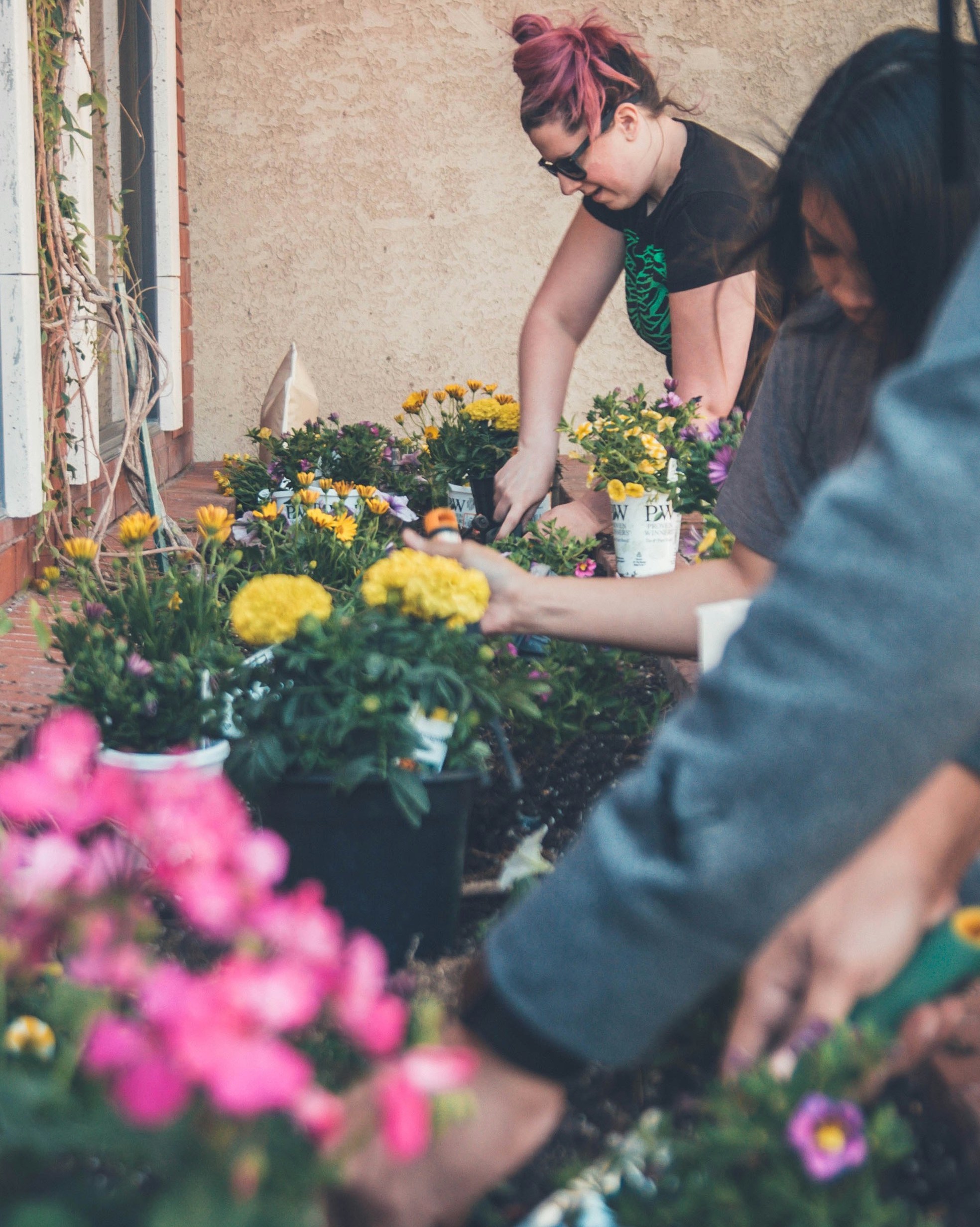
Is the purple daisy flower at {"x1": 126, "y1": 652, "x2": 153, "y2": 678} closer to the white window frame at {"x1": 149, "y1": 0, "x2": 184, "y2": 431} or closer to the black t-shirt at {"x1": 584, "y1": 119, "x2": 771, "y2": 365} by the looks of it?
the black t-shirt at {"x1": 584, "y1": 119, "x2": 771, "y2": 365}

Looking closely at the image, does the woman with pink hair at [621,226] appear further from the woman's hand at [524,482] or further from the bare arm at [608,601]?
the bare arm at [608,601]

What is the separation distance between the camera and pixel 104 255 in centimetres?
393

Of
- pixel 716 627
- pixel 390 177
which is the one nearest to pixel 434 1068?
pixel 716 627

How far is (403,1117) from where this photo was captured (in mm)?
480

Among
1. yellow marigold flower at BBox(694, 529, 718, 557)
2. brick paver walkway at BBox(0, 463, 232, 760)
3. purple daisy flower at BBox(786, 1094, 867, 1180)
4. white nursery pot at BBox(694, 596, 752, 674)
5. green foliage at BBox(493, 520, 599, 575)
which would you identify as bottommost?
brick paver walkway at BBox(0, 463, 232, 760)

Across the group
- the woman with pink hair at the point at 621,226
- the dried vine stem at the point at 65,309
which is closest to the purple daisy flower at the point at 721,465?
the woman with pink hair at the point at 621,226

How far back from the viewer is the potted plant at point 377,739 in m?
1.29

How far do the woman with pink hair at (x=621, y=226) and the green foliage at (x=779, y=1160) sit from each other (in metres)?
1.80

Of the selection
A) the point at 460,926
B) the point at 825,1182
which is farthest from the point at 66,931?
the point at 460,926

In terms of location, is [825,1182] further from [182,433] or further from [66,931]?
[182,433]

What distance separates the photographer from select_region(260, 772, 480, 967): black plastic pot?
1304 millimetres

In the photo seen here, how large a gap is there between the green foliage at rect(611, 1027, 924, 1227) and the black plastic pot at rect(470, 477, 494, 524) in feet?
7.72

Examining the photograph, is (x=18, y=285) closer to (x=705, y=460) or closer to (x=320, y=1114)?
(x=705, y=460)

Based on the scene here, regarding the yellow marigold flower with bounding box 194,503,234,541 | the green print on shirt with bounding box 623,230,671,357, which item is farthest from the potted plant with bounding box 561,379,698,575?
the yellow marigold flower with bounding box 194,503,234,541
